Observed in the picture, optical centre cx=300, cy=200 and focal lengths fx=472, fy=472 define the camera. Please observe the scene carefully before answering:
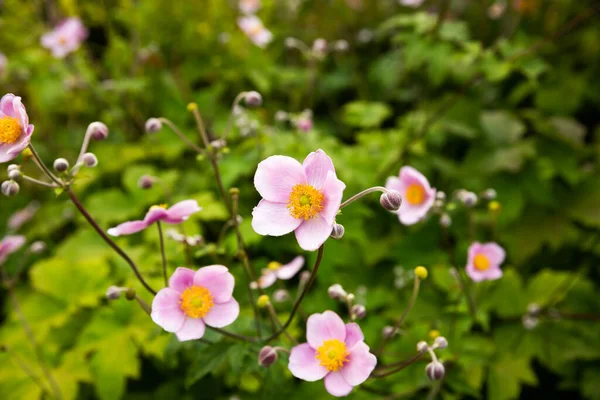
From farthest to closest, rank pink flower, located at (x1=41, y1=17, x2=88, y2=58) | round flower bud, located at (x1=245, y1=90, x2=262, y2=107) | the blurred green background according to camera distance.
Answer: pink flower, located at (x1=41, y1=17, x2=88, y2=58) → the blurred green background → round flower bud, located at (x1=245, y1=90, x2=262, y2=107)

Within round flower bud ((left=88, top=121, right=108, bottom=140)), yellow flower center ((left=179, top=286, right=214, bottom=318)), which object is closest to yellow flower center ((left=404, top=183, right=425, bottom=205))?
yellow flower center ((left=179, top=286, right=214, bottom=318))

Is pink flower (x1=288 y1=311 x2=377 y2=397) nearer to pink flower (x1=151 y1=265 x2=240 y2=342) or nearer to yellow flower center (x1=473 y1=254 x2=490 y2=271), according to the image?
pink flower (x1=151 y1=265 x2=240 y2=342)

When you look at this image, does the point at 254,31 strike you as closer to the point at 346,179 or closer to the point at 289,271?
the point at 346,179

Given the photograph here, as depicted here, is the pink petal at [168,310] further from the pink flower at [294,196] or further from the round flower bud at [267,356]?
the pink flower at [294,196]

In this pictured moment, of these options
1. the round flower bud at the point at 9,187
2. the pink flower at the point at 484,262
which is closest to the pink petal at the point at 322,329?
the pink flower at the point at 484,262

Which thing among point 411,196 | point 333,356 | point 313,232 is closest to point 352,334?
point 333,356
